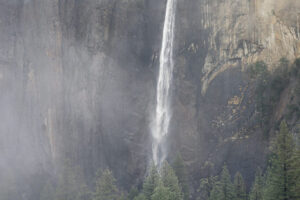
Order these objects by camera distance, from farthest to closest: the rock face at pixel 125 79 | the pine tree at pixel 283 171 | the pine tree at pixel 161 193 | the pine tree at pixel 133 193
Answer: the pine tree at pixel 133 193, the rock face at pixel 125 79, the pine tree at pixel 161 193, the pine tree at pixel 283 171

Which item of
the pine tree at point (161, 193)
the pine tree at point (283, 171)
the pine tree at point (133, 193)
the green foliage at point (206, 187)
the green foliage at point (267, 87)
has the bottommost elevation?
the pine tree at point (133, 193)

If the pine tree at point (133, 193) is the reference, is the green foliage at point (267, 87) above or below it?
above

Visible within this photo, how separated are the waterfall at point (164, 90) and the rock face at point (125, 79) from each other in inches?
26.1

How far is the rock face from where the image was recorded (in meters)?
36.7

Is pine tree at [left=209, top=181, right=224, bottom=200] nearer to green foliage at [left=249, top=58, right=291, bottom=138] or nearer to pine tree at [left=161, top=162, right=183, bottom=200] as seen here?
pine tree at [left=161, top=162, right=183, bottom=200]

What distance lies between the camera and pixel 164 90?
4266 cm

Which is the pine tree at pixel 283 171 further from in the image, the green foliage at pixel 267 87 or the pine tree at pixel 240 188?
the green foliage at pixel 267 87

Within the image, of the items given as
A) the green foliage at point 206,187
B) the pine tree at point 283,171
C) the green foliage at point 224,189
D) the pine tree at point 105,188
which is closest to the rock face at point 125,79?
the green foliage at point 206,187

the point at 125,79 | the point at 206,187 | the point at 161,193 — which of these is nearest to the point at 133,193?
the point at 206,187

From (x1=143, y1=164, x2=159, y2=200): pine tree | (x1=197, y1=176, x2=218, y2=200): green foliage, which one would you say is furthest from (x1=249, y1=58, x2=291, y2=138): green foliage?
(x1=143, y1=164, x2=159, y2=200): pine tree

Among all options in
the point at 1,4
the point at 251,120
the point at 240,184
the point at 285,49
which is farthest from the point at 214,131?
the point at 1,4

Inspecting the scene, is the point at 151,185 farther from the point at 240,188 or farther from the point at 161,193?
the point at 240,188

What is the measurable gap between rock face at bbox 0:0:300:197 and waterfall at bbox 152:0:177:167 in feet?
2.18

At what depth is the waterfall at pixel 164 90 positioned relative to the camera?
4219cm
